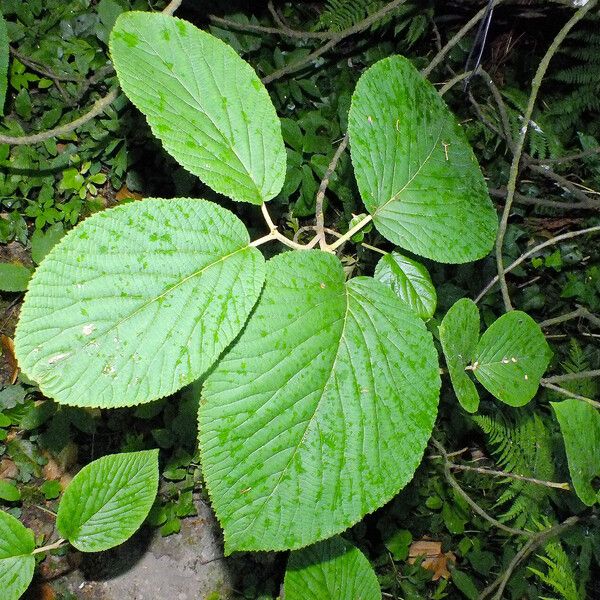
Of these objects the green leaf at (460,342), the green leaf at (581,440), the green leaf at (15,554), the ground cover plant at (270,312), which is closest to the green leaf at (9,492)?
the green leaf at (15,554)

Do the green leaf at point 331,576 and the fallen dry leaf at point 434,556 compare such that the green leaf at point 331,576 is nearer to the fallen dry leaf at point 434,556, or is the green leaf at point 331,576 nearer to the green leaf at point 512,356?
the green leaf at point 512,356

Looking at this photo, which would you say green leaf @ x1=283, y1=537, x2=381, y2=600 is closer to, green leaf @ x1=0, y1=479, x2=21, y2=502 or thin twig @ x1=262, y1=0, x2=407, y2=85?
green leaf @ x1=0, y1=479, x2=21, y2=502

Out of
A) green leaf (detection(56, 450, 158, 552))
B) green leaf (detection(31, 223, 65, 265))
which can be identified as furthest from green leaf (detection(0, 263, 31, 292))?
green leaf (detection(56, 450, 158, 552))

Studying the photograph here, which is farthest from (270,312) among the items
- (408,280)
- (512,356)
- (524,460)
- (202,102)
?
(524,460)

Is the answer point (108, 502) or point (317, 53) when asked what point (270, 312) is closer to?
point (108, 502)

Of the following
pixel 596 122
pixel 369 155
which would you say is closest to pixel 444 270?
pixel 596 122

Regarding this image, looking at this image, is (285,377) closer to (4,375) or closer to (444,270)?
(4,375)
